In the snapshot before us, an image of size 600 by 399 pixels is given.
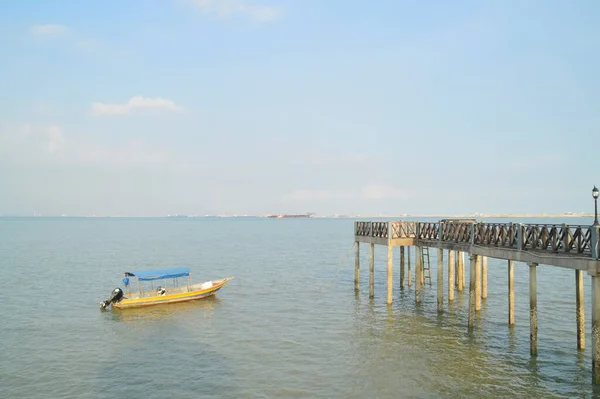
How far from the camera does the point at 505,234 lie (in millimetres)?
22062

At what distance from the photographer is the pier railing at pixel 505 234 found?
17.6m

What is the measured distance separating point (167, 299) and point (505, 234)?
73.9 feet

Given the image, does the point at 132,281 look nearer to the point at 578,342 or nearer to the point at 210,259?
the point at 210,259

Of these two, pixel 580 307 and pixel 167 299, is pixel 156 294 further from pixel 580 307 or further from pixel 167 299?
pixel 580 307

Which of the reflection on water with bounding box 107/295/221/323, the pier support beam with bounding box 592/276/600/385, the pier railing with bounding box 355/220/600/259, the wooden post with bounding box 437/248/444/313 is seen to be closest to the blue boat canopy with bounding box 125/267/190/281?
the reflection on water with bounding box 107/295/221/323

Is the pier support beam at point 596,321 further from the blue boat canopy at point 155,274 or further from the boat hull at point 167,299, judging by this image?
the blue boat canopy at point 155,274

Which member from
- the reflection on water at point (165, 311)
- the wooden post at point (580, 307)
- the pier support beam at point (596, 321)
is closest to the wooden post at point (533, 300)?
the wooden post at point (580, 307)

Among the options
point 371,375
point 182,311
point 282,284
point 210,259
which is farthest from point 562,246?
point 210,259

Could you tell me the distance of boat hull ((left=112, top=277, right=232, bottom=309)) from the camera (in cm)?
3316

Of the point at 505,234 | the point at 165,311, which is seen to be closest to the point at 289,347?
the point at 505,234

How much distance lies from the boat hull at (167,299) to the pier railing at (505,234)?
12283 mm

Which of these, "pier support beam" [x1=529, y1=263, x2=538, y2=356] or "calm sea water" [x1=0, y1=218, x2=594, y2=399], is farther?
"pier support beam" [x1=529, y1=263, x2=538, y2=356]

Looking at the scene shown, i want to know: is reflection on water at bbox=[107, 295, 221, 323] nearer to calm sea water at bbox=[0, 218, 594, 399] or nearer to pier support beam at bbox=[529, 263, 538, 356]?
calm sea water at bbox=[0, 218, 594, 399]

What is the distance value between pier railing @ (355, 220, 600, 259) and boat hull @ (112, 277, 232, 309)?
12283 mm
